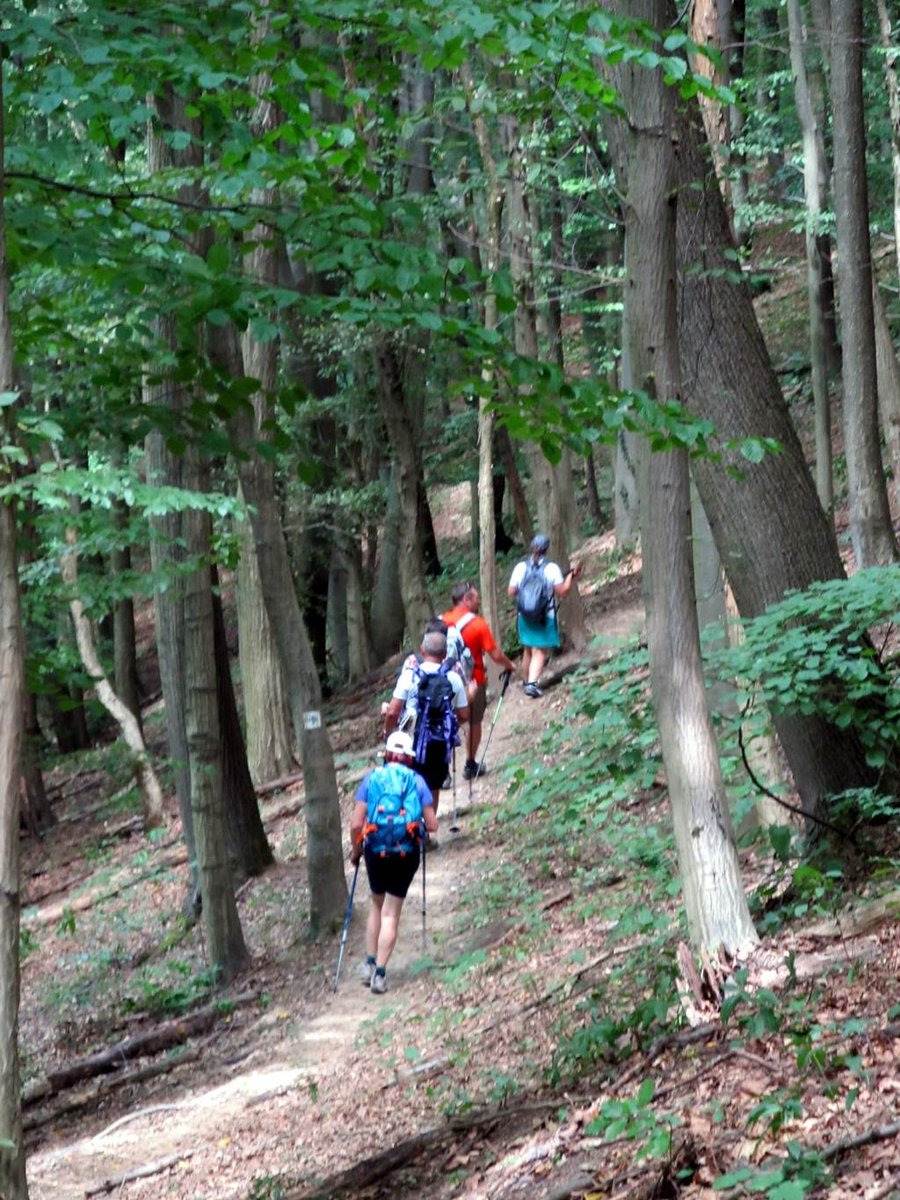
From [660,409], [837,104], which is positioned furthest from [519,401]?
[837,104]

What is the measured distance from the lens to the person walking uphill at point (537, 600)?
15.6 metres

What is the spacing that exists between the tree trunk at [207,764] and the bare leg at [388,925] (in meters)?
1.99

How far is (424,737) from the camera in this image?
457 inches

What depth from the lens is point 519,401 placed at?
520 cm

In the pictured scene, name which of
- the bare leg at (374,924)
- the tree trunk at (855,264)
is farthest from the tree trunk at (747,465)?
the tree trunk at (855,264)

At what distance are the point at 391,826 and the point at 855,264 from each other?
8.36 metres

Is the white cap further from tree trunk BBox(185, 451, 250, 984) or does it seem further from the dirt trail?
tree trunk BBox(185, 451, 250, 984)

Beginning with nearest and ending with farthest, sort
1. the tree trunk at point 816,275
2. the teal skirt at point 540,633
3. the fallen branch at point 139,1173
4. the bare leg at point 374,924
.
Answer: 1. the fallen branch at point 139,1173
2. the bare leg at point 374,924
3. the teal skirt at point 540,633
4. the tree trunk at point 816,275

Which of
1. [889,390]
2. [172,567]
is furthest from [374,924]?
[889,390]

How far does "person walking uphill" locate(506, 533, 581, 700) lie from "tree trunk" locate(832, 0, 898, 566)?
11.2ft

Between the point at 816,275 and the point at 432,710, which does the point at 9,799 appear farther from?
the point at 816,275

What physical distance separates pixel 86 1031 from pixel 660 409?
29.5 ft

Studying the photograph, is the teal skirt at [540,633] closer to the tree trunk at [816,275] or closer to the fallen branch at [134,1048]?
the tree trunk at [816,275]

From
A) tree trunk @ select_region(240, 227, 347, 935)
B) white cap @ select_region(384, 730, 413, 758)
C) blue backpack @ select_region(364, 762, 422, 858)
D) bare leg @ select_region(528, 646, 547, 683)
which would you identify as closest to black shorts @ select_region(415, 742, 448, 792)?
tree trunk @ select_region(240, 227, 347, 935)
